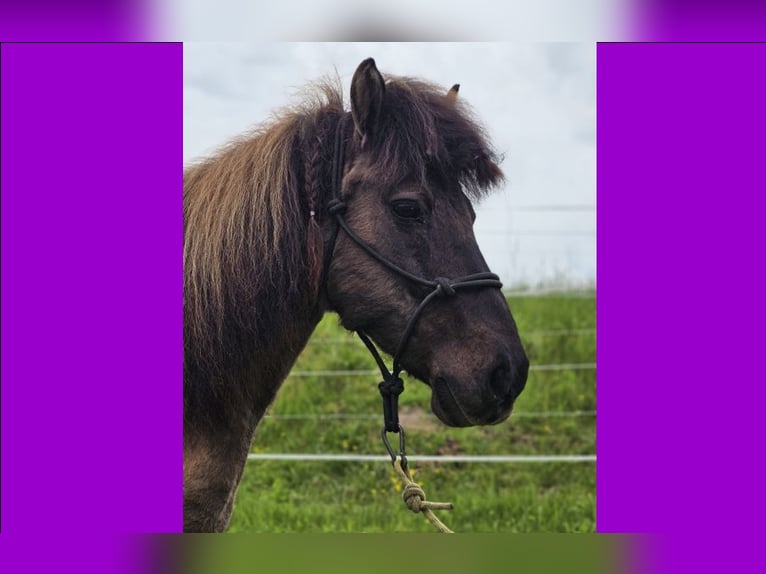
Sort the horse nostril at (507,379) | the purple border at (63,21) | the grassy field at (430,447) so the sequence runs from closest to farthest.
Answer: the horse nostril at (507,379), the purple border at (63,21), the grassy field at (430,447)

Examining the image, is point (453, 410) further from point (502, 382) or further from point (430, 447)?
point (430, 447)

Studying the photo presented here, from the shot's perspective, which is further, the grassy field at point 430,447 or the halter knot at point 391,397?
the grassy field at point 430,447

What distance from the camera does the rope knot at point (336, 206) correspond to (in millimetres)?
2004

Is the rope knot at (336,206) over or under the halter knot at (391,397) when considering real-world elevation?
over

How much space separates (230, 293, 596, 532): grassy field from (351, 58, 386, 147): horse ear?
7.24ft

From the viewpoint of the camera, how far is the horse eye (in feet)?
6.53

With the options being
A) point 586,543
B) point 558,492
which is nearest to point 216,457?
point 586,543

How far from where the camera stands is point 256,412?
213 cm

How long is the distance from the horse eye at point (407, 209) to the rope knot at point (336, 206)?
0.14 meters

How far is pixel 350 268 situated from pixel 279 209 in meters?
0.25

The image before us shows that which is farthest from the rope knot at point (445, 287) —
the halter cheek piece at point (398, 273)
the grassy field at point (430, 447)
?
the grassy field at point (430, 447)

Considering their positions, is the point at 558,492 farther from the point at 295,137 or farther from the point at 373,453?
the point at 295,137

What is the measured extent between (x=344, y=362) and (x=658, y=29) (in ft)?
8.89

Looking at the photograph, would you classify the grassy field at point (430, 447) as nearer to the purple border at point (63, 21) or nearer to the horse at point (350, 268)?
the horse at point (350, 268)
